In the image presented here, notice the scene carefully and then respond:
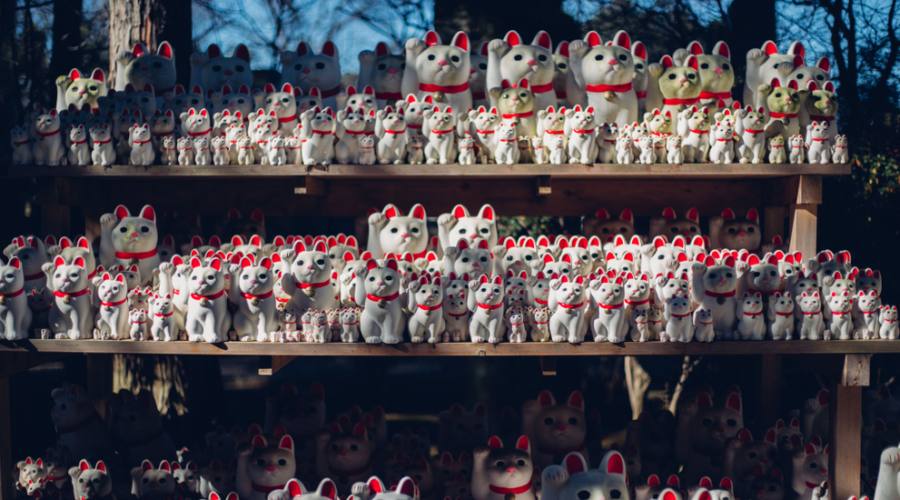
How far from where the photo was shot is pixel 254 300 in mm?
3518

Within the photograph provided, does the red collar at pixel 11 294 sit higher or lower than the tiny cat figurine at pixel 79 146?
lower

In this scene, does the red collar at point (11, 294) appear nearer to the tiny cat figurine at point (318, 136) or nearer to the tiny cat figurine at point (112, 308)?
the tiny cat figurine at point (112, 308)

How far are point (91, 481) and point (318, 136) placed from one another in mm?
1678

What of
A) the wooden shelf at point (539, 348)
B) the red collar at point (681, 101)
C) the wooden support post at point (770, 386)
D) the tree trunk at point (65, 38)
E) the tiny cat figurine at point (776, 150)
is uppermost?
the tree trunk at point (65, 38)

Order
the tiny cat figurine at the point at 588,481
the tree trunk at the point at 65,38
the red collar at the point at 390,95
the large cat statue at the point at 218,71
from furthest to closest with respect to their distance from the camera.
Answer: the tree trunk at the point at 65,38 < the large cat statue at the point at 218,71 < the red collar at the point at 390,95 < the tiny cat figurine at the point at 588,481

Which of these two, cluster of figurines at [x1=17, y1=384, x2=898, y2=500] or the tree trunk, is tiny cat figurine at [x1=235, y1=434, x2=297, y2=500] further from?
the tree trunk

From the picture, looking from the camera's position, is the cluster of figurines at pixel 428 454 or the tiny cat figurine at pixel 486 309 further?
the cluster of figurines at pixel 428 454

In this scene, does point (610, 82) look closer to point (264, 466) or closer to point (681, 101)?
point (681, 101)

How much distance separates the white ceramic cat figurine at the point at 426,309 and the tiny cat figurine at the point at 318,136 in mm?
616

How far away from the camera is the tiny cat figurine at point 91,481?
Result: 389cm

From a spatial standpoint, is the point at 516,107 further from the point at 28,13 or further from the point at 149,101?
the point at 28,13

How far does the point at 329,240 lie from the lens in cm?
399

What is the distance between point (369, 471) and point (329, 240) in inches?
38.4

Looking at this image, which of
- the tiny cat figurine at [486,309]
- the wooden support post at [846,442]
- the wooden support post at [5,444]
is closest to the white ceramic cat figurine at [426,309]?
the tiny cat figurine at [486,309]
